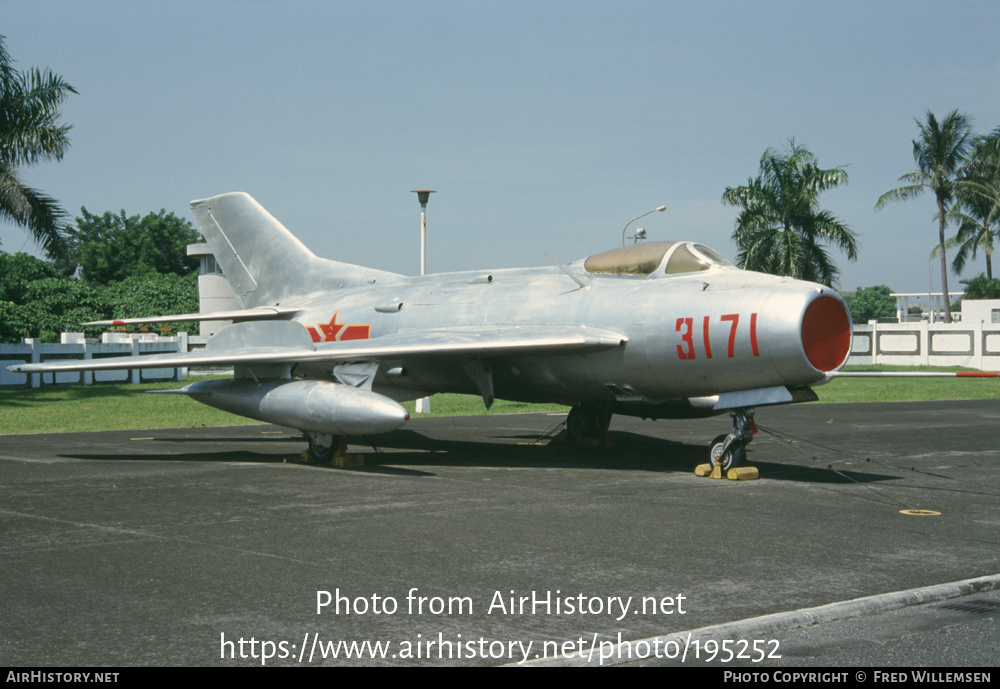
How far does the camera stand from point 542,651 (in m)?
4.93

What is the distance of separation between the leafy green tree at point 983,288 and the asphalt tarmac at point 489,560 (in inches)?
2224

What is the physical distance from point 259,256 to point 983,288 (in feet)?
199

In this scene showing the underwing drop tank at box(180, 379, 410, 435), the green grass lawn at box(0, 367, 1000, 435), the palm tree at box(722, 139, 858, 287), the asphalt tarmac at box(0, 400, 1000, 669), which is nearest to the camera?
the asphalt tarmac at box(0, 400, 1000, 669)

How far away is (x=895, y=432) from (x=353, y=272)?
11.5 m

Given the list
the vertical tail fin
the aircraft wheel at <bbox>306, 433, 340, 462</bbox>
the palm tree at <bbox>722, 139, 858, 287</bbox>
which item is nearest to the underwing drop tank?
the aircraft wheel at <bbox>306, 433, 340, 462</bbox>

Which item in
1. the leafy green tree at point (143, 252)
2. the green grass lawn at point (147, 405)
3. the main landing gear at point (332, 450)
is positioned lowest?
the green grass lawn at point (147, 405)

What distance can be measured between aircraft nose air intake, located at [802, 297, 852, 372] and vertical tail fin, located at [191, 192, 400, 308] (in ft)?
31.3

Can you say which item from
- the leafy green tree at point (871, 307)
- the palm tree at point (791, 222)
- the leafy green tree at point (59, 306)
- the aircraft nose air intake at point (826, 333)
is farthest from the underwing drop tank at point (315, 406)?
the leafy green tree at point (871, 307)

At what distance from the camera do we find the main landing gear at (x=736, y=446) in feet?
40.1

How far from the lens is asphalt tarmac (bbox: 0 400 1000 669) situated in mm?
5078

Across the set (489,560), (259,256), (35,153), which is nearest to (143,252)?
(35,153)

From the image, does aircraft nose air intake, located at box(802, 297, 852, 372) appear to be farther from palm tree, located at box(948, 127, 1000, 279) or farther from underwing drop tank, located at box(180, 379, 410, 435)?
palm tree, located at box(948, 127, 1000, 279)

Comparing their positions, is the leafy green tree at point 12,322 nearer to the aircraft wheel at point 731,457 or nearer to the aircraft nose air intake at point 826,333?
the aircraft wheel at point 731,457
